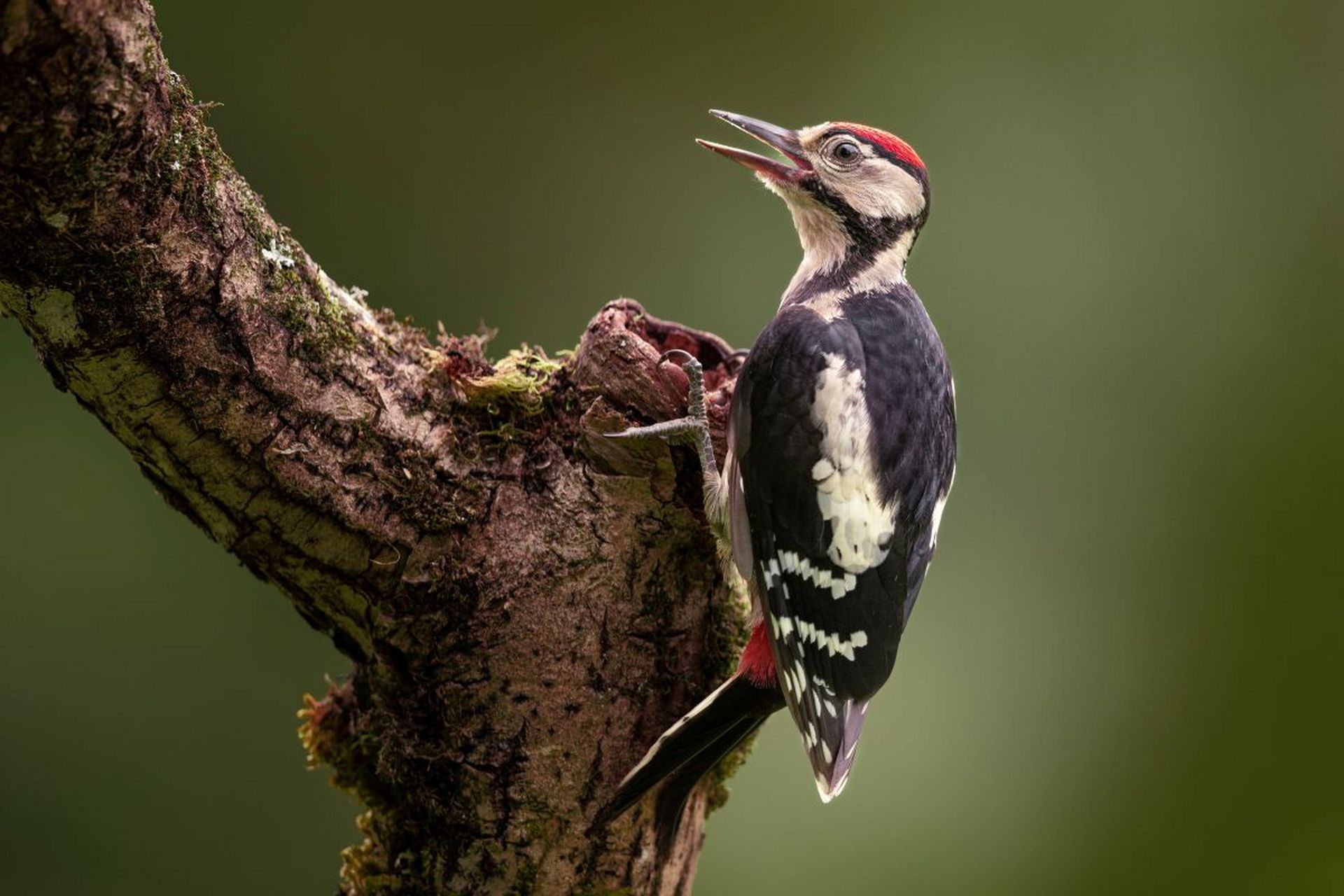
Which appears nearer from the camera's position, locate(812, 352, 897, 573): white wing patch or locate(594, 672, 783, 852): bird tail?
locate(594, 672, 783, 852): bird tail

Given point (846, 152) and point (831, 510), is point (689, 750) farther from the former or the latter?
point (846, 152)

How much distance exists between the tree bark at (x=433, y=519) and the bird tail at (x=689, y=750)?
34 mm

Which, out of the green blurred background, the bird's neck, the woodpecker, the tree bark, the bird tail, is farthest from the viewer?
the green blurred background

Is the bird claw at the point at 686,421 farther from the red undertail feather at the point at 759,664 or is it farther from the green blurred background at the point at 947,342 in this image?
the green blurred background at the point at 947,342

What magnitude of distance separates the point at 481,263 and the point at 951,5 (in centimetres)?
150

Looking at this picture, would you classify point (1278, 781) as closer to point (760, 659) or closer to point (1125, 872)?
point (1125, 872)

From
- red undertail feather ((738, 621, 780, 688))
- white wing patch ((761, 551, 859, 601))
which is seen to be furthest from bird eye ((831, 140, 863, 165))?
red undertail feather ((738, 621, 780, 688))

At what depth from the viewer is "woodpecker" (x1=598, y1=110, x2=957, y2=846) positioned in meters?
1.69

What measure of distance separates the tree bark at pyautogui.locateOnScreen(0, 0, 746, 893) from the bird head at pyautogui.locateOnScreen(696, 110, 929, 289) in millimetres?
430

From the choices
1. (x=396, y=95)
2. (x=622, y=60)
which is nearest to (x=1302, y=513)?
(x=622, y=60)

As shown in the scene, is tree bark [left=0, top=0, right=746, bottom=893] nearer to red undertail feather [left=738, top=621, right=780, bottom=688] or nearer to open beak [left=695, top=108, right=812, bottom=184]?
red undertail feather [left=738, top=621, right=780, bottom=688]

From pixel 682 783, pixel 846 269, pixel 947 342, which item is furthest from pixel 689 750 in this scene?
pixel 947 342

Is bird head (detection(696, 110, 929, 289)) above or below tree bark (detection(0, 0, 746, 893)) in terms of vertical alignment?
above

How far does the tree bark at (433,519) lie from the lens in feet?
4.48
